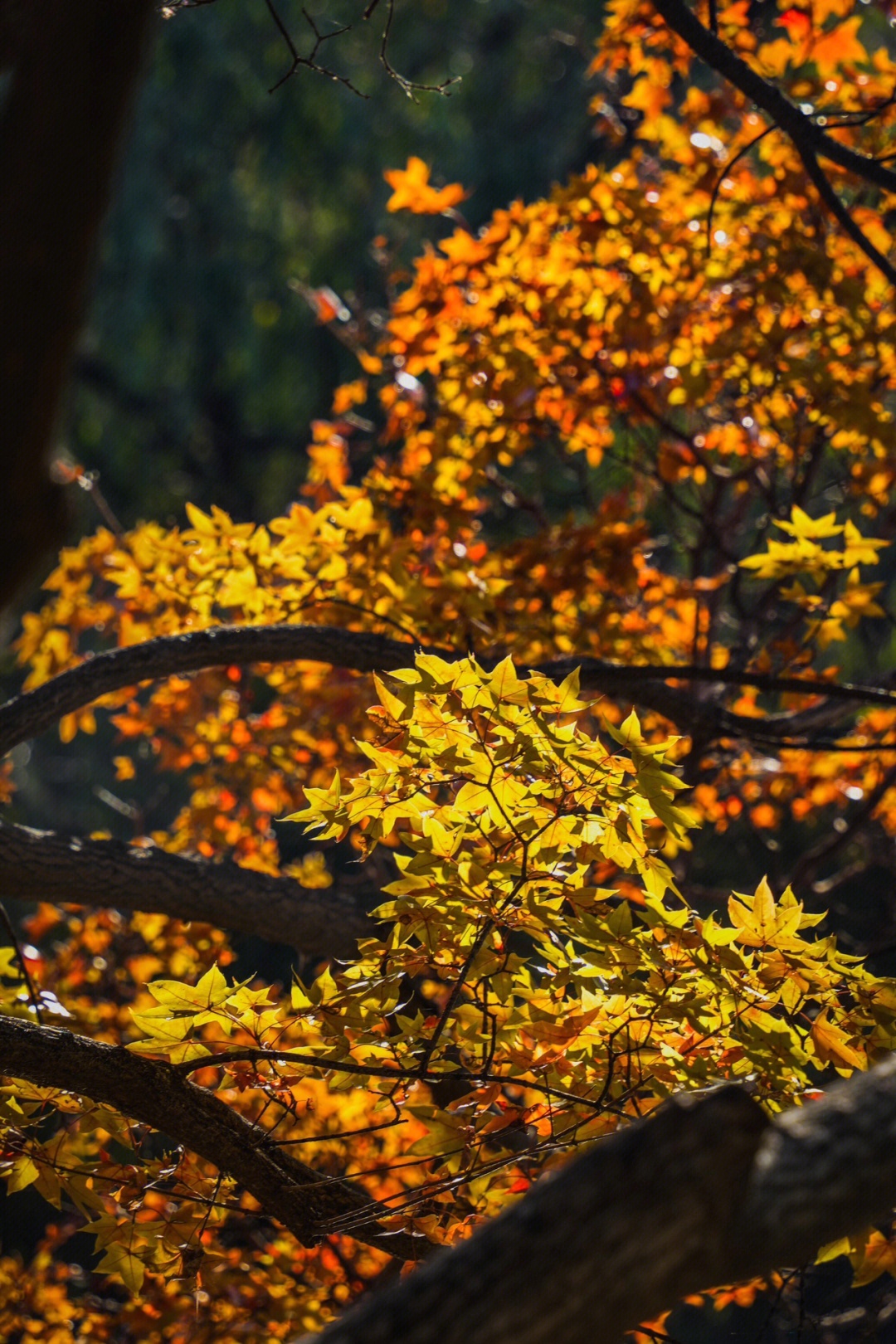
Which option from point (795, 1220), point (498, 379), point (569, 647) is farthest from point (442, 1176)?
point (498, 379)

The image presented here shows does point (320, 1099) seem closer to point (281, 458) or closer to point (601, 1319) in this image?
point (601, 1319)

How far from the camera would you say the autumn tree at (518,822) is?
4.84ft

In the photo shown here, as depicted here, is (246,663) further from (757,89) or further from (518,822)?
(757,89)

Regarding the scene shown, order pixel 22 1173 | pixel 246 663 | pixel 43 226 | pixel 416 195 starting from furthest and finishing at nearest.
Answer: pixel 416 195, pixel 246 663, pixel 22 1173, pixel 43 226

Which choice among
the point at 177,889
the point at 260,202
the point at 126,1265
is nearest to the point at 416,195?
the point at 177,889

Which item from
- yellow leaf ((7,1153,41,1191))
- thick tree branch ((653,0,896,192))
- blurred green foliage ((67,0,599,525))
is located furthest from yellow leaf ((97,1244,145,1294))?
blurred green foliage ((67,0,599,525))

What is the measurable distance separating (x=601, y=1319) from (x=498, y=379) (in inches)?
131

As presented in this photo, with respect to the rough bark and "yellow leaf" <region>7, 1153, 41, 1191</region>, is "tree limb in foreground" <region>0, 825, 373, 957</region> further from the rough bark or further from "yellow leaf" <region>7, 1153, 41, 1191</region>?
the rough bark

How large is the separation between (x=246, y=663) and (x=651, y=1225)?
2118 mm

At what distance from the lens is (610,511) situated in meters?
3.82

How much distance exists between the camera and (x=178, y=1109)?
1937 mm

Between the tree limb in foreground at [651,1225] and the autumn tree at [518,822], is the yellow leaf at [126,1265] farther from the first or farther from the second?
the tree limb in foreground at [651,1225]

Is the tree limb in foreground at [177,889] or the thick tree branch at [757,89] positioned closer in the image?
the thick tree branch at [757,89]

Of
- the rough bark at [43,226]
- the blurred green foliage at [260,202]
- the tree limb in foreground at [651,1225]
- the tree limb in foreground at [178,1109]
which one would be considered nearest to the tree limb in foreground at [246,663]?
the tree limb in foreground at [178,1109]
